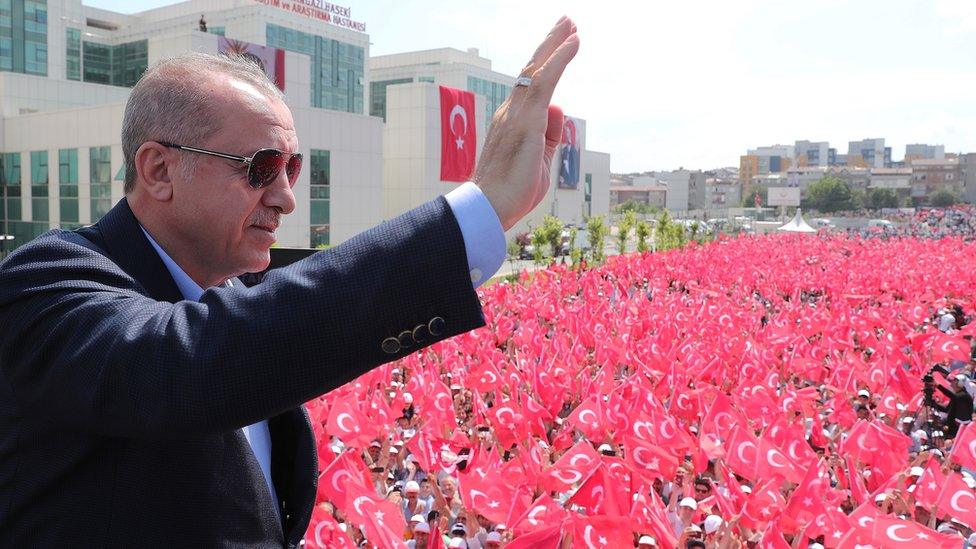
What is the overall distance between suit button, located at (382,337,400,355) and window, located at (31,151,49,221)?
39.2 m

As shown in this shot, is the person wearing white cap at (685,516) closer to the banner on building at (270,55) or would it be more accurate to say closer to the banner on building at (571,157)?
the banner on building at (270,55)

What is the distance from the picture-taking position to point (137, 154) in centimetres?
135

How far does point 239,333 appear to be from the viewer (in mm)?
996

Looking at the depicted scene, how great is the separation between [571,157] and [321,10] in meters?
20.4

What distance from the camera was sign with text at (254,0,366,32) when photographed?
2179 inches

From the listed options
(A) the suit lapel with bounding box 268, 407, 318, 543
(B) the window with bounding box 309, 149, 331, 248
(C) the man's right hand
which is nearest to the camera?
(C) the man's right hand

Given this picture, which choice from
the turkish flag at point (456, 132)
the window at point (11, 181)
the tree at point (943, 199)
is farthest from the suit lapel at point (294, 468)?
the tree at point (943, 199)

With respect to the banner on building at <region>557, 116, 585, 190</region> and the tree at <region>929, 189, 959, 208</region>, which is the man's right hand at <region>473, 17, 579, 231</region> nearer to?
the banner on building at <region>557, 116, 585, 190</region>

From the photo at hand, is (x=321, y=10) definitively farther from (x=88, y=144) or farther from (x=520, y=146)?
(x=520, y=146)

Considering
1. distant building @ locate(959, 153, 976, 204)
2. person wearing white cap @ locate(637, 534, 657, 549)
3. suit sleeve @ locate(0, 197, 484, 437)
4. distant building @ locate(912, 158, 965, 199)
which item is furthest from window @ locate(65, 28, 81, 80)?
distant building @ locate(959, 153, 976, 204)

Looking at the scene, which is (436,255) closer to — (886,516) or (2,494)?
(2,494)

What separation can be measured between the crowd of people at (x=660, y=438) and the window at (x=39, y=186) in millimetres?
31492

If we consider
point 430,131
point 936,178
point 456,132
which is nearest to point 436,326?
point 430,131

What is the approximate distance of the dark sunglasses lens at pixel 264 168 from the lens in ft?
4.35
